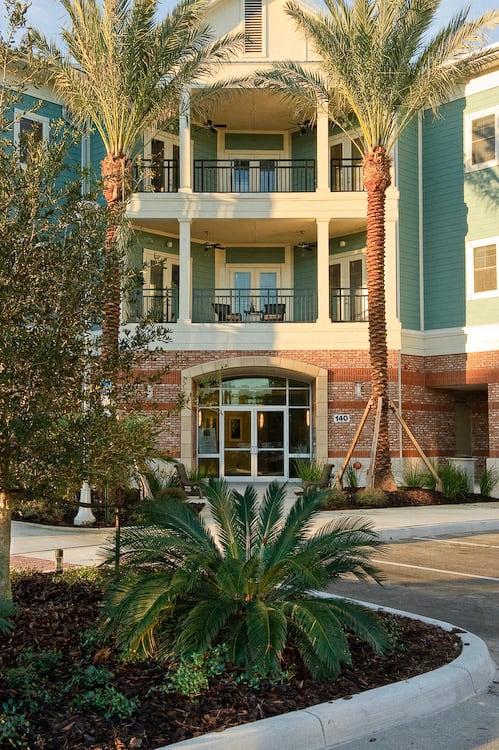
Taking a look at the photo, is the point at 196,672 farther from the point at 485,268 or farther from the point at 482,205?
the point at 482,205

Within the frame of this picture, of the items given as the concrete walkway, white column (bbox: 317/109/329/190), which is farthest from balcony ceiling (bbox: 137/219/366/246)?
the concrete walkway

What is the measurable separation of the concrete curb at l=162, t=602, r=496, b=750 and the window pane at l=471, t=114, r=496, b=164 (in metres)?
22.1

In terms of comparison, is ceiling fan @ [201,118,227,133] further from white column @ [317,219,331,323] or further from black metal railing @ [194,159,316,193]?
white column @ [317,219,331,323]

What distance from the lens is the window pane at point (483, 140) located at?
2552cm

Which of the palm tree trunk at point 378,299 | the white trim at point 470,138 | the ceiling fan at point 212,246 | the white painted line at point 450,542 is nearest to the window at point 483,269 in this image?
the white trim at point 470,138

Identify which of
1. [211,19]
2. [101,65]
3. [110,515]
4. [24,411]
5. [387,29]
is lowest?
[110,515]

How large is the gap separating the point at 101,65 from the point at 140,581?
1578 centimetres

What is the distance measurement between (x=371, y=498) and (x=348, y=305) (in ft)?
31.3

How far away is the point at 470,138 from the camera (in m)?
26.0

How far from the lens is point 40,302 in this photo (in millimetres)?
6246

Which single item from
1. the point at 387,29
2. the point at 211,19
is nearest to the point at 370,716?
the point at 387,29

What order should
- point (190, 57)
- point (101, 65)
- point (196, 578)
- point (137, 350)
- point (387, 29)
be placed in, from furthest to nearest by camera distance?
1. point (190, 57)
2. point (387, 29)
3. point (101, 65)
4. point (137, 350)
5. point (196, 578)

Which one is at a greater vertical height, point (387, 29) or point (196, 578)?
point (387, 29)

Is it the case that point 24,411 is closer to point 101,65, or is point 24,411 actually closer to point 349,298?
point 101,65
